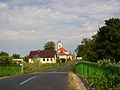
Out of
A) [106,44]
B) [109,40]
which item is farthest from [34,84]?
[109,40]

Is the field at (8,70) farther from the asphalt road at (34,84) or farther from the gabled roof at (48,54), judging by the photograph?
the gabled roof at (48,54)

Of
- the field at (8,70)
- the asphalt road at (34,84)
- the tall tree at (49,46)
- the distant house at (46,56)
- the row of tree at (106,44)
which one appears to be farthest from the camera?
the tall tree at (49,46)

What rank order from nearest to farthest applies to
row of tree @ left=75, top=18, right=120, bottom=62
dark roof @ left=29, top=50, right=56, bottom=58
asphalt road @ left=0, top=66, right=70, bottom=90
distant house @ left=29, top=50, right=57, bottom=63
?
asphalt road @ left=0, top=66, right=70, bottom=90
row of tree @ left=75, top=18, right=120, bottom=62
distant house @ left=29, top=50, right=57, bottom=63
dark roof @ left=29, top=50, right=56, bottom=58

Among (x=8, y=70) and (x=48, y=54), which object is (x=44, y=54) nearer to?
(x=48, y=54)

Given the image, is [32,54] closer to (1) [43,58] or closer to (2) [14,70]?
(1) [43,58]

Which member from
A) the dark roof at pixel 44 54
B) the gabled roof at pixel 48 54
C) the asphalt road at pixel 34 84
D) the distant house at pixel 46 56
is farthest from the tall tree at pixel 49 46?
the asphalt road at pixel 34 84

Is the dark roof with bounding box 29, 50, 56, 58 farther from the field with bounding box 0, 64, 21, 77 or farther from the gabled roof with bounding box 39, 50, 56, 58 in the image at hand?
the field with bounding box 0, 64, 21, 77

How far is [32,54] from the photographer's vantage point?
439 ft

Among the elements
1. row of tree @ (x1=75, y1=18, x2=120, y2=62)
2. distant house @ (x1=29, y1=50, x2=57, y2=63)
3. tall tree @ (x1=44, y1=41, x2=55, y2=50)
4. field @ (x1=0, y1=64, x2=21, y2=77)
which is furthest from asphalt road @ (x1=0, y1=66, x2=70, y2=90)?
tall tree @ (x1=44, y1=41, x2=55, y2=50)

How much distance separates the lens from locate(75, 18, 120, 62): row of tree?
42.7m

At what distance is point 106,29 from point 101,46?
158 inches

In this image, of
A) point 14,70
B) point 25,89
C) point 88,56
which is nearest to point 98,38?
point 88,56

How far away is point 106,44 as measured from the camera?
145 feet

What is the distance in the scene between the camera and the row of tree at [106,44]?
140 feet
